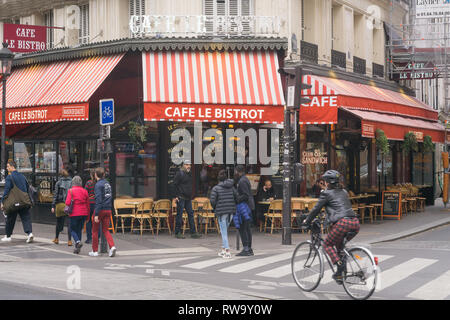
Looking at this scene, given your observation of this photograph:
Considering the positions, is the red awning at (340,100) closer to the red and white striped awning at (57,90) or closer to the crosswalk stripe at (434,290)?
the red and white striped awning at (57,90)

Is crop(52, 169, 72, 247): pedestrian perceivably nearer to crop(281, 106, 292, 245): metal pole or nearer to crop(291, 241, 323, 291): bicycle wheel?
crop(281, 106, 292, 245): metal pole

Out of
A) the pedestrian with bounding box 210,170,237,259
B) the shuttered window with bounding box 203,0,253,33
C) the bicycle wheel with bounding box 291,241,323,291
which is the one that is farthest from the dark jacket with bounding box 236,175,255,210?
the shuttered window with bounding box 203,0,253,33

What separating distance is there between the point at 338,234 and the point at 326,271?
269 cm

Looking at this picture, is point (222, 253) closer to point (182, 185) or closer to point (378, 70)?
point (182, 185)

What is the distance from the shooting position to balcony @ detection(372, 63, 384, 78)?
26202 millimetres

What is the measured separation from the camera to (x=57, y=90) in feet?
63.6

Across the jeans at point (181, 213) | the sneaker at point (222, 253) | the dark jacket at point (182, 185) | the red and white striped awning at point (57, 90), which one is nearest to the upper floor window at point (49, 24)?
the red and white striped awning at point (57, 90)

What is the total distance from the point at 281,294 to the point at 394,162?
2019 cm

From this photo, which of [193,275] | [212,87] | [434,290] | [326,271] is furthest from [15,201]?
[434,290]

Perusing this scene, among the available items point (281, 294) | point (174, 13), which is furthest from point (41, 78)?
point (281, 294)

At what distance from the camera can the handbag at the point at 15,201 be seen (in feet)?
52.6

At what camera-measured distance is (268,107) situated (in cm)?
1795

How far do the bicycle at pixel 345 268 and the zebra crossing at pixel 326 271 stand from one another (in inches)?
13.0
